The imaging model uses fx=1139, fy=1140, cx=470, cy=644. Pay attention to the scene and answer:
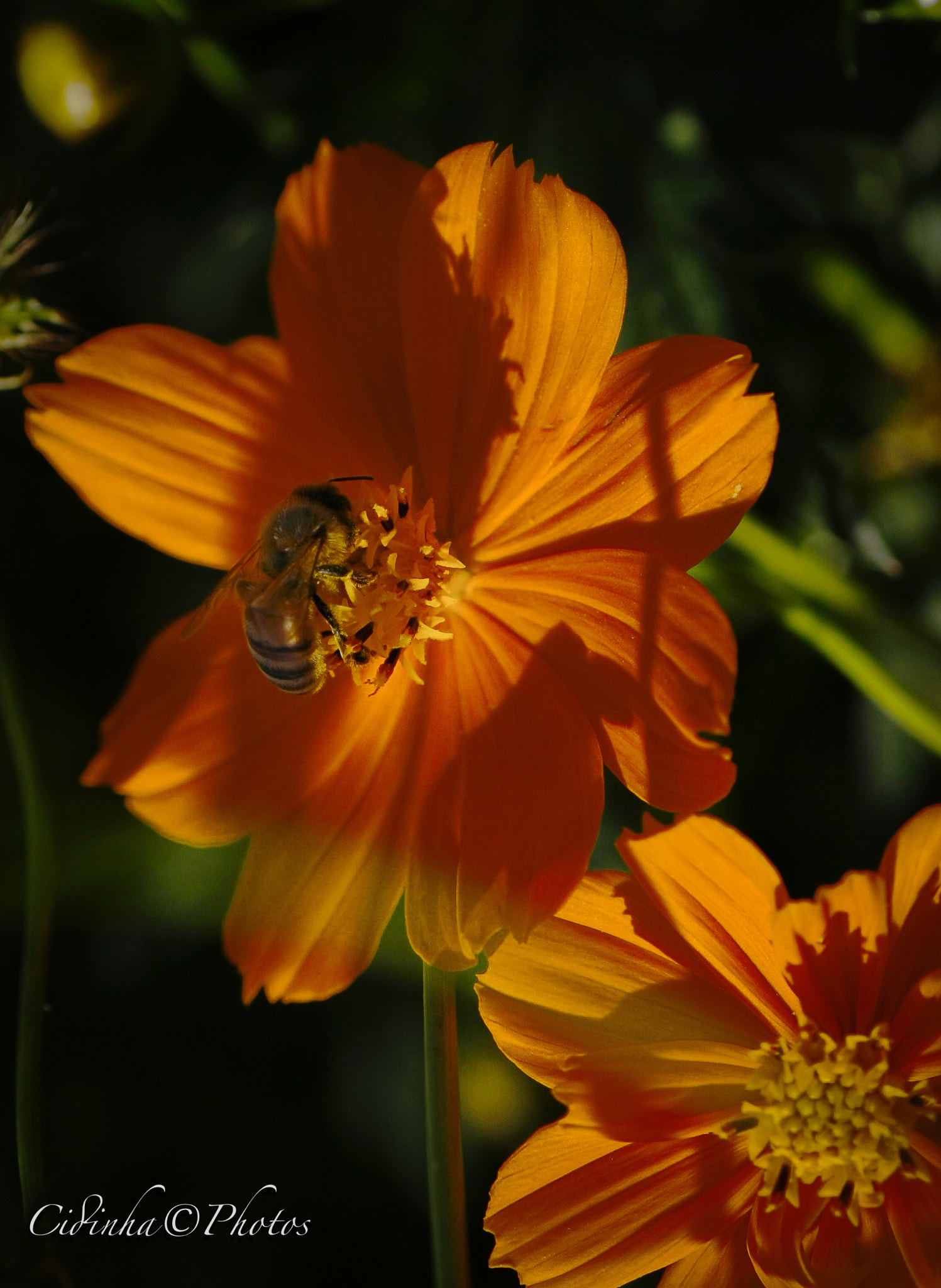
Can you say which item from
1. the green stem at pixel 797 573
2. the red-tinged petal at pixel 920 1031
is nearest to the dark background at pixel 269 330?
the green stem at pixel 797 573

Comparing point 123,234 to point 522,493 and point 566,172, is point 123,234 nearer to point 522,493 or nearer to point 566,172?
point 566,172

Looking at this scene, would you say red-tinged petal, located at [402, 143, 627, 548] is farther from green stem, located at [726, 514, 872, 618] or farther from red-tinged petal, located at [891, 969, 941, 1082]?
red-tinged petal, located at [891, 969, 941, 1082]

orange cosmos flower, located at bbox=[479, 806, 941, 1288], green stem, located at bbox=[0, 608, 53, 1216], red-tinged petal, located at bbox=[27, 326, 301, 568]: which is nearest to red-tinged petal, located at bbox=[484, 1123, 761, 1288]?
orange cosmos flower, located at bbox=[479, 806, 941, 1288]

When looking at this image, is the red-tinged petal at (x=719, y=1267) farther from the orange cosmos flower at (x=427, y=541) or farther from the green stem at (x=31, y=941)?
the green stem at (x=31, y=941)

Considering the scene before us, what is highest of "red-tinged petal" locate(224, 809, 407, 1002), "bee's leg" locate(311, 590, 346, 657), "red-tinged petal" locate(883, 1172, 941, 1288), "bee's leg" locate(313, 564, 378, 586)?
"bee's leg" locate(313, 564, 378, 586)

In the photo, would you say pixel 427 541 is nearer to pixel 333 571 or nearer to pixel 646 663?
pixel 333 571

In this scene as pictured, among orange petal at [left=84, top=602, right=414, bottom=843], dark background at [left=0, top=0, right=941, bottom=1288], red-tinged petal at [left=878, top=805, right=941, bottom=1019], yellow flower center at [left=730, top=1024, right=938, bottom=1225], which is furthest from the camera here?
dark background at [left=0, top=0, right=941, bottom=1288]

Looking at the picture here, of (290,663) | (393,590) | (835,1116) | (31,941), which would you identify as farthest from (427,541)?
(835,1116)
